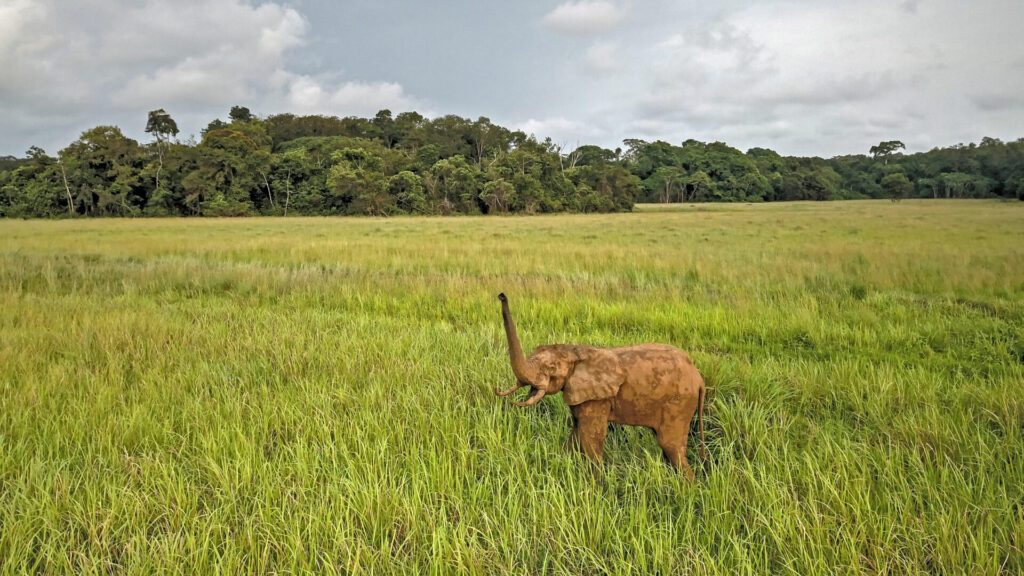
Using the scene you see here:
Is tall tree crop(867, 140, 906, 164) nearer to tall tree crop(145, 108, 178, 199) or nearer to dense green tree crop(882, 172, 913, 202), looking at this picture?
dense green tree crop(882, 172, 913, 202)

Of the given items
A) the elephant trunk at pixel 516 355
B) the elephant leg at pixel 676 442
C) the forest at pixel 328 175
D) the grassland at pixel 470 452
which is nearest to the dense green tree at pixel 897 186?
the forest at pixel 328 175

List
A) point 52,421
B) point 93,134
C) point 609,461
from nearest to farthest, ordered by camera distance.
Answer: point 609,461 → point 52,421 → point 93,134

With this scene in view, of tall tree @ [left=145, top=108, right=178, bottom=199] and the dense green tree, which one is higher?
tall tree @ [left=145, top=108, right=178, bottom=199]

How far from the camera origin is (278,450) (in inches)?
106

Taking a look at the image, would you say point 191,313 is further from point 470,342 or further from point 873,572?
point 873,572

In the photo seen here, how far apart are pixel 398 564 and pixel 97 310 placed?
22.9 ft

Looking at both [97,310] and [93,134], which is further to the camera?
[93,134]

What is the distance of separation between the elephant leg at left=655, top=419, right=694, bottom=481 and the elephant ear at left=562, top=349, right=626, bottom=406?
367mm

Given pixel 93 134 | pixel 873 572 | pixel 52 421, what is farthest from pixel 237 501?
pixel 93 134

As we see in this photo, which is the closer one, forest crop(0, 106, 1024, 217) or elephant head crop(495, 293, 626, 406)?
elephant head crop(495, 293, 626, 406)

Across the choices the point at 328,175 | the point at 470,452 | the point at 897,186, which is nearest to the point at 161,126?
the point at 328,175

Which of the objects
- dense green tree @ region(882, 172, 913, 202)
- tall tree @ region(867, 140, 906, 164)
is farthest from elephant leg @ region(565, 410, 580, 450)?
tall tree @ region(867, 140, 906, 164)

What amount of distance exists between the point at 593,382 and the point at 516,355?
41 cm

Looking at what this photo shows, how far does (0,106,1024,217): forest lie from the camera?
5662cm
